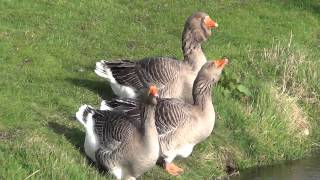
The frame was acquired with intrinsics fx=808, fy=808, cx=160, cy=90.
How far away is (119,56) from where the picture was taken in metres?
17.5

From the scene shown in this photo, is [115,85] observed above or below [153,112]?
below

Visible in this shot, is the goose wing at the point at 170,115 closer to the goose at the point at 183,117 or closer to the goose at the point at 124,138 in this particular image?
the goose at the point at 183,117

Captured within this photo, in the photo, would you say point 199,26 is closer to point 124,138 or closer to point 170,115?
point 170,115

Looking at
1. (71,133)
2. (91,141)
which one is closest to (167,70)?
(71,133)

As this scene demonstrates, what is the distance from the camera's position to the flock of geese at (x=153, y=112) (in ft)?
38.2

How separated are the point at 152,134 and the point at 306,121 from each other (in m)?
6.54

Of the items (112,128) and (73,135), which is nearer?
(112,128)

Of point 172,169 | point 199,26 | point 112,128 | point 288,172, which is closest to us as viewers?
point 112,128

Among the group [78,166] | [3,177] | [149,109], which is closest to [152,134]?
→ [149,109]

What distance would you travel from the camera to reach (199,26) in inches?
586

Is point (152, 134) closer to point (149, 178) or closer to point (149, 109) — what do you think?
point (149, 109)

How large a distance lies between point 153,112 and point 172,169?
1880 millimetres

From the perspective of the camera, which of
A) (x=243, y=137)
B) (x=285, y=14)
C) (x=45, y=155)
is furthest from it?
(x=285, y=14)

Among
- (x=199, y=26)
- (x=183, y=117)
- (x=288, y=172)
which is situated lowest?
(x=288, y=172)
